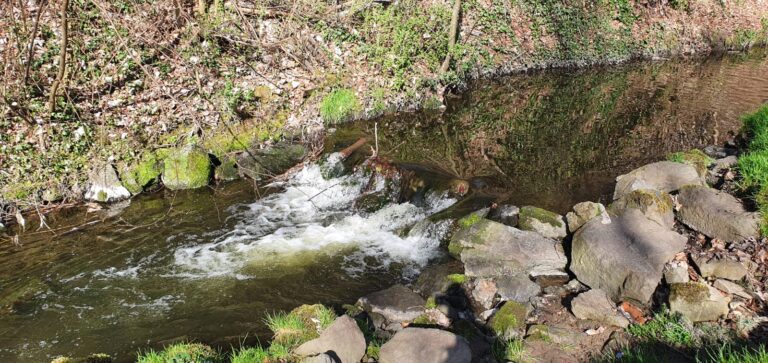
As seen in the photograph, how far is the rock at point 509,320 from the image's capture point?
4566 millimetres

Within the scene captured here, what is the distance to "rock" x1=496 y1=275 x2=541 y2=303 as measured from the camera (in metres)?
5.24

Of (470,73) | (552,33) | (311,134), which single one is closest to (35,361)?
(311,134)

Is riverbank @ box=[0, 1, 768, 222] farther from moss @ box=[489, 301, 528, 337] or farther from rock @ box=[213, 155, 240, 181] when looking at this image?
moss @ box=[489, 301, 528, 337]

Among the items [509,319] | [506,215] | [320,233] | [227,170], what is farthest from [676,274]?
[227,170]

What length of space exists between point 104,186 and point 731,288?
887 cm

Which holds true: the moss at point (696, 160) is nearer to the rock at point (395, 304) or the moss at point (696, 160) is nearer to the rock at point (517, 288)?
the rock at point (517, 288)

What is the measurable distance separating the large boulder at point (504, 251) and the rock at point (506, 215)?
0.58m

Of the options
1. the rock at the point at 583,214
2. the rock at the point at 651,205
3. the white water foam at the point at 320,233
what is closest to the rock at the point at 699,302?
the rock at the point at 651,205

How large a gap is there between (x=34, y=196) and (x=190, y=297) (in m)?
3.83

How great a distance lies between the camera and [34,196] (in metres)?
7.57

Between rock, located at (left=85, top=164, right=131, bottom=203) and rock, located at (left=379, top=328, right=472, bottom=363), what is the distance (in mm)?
6256

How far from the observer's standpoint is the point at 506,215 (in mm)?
6949

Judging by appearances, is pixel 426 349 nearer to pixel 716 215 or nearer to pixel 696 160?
pixel 716 215

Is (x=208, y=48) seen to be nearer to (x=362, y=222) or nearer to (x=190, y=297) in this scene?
(x=362, y=222)
